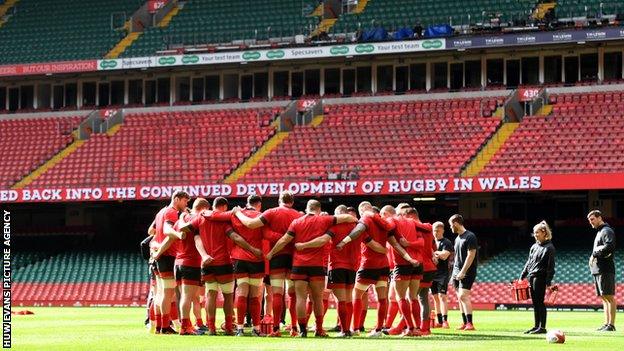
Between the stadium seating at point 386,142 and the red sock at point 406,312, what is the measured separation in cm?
2794

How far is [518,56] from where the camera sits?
5662 cm

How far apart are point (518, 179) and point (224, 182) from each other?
505 inches

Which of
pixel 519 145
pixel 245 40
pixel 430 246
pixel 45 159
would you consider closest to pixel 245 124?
pixel 245 40

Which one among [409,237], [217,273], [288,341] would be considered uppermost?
[409,237]

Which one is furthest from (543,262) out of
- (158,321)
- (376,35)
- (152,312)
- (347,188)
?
(376,35)

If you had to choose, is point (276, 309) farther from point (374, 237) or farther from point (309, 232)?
point (374, 237)

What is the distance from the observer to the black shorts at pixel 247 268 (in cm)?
2238

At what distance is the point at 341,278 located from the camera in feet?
72.9

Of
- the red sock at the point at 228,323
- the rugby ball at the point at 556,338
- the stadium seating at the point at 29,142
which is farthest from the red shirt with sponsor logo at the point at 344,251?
the stadium seating at the point at 29,142

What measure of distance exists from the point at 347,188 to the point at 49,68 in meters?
18.7

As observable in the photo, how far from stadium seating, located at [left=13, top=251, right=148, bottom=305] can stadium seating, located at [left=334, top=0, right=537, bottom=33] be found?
49.0ft

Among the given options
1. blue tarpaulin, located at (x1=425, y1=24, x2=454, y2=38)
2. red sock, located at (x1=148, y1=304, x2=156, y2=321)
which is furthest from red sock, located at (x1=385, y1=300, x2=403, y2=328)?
blue tarpaulin, located at (x1=425, y1=24, x2=454, y2=38)

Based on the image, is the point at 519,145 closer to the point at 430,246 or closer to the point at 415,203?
the point at 415,203

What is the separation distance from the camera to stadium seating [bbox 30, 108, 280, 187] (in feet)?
184
